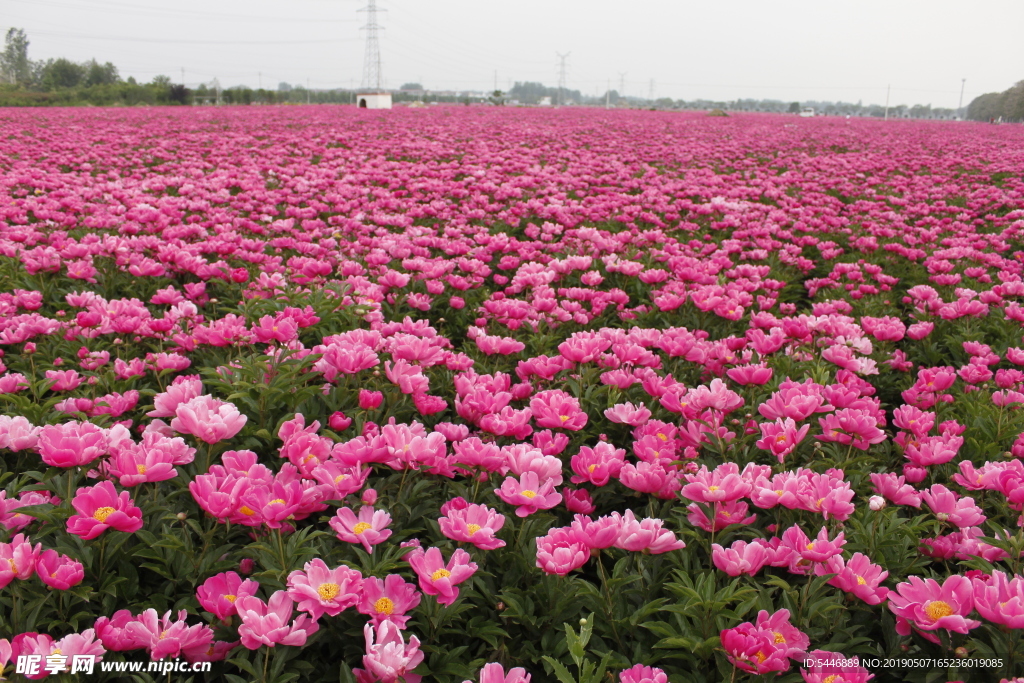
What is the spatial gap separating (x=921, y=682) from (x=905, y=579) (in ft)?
1.01

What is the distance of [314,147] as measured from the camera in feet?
37.6

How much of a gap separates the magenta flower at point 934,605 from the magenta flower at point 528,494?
2.49ft

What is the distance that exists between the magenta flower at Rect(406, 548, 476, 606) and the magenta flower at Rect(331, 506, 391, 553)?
0.28 ft

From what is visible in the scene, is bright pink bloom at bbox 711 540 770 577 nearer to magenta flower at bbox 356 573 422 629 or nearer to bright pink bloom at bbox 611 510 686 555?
bright pink bloom at bbox 611 510 686 555

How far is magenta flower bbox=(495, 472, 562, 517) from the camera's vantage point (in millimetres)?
1463

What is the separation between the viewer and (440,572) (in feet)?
4.17


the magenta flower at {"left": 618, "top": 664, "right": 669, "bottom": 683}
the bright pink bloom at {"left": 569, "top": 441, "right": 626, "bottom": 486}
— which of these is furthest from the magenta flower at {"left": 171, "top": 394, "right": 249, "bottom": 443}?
the magenta flower at {"left": 618, "top": 664, "right": 669, "bottom": 683}

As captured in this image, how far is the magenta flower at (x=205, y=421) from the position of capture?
1452 millimetres

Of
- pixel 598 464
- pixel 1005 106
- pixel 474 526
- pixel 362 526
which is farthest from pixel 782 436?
pixel 1005 106

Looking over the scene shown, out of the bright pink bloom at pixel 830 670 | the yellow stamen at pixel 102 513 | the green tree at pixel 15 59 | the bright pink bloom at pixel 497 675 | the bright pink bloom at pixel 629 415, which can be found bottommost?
the bright pink bloom at pixel 830 670

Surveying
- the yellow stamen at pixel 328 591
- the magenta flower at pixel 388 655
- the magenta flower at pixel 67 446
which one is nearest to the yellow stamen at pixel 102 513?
the magenta flower at pixel 67 446

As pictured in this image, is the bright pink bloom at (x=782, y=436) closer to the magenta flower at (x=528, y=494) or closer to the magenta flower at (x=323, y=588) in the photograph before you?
the magenta flower at (x=528, y=494)

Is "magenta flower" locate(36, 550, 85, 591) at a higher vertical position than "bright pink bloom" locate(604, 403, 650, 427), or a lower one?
lower

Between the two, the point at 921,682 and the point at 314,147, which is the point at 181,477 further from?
the point at 314,147
